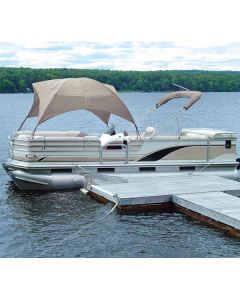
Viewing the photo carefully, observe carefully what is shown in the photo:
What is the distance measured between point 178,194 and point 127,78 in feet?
212

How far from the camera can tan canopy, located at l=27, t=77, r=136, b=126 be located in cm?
1923

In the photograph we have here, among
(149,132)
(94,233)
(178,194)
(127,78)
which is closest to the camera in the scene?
(94,233)

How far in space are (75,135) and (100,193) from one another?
373 cm

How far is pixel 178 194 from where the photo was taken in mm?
16797

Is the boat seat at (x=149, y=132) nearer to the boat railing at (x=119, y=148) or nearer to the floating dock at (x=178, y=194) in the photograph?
the boat railing at (x=119, y=148)

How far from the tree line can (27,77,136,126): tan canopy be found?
45.8 m

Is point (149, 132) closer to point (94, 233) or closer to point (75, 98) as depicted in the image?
point (75, 98)

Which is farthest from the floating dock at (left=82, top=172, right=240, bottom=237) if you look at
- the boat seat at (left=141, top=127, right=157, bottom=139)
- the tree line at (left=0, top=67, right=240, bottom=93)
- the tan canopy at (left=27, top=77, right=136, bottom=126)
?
the tree line at (left=0, top=67, right=240, bottom=93)

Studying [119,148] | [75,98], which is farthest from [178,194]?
[75,98]

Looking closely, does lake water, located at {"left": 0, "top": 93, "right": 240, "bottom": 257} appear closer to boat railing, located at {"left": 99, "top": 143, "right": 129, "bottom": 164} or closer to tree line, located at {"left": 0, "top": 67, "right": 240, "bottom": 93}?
boat railing, located at {"left": 99, "top": 143, "right": 129, "bottom": 164}

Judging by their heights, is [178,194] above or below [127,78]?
below

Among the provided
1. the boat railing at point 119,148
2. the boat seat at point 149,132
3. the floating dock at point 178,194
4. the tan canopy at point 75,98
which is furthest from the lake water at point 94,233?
the boat seat at point 149,132

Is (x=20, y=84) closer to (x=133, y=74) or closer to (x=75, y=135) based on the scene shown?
(x=133, y=74)

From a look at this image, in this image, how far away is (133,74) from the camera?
81500 millimetres
